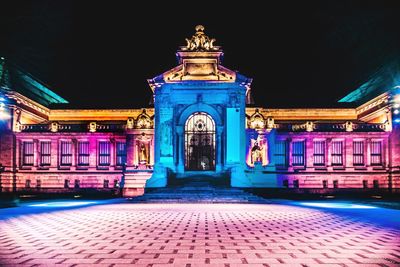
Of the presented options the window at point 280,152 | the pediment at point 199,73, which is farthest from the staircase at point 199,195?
the pediment at point 199,73

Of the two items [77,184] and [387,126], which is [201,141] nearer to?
[77,184]

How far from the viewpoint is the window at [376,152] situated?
49562 millimetres

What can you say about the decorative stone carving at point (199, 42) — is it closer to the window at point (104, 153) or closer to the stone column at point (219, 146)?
the stone column at point (219, 146)

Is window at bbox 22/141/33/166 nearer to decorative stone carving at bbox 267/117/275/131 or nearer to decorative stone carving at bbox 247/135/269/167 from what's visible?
decorative stone carving at bbox 247/135/269/167

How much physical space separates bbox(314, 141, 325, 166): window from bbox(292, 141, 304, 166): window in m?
1.65

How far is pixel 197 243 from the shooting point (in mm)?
12305

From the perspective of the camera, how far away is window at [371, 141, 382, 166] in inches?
1951

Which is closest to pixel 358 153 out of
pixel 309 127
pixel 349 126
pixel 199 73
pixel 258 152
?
pixel 349 126

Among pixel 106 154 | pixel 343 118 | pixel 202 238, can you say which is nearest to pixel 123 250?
pixel 202 238

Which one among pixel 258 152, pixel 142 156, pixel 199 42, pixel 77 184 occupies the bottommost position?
pixel 77 184

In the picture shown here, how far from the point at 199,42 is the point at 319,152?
813 inches

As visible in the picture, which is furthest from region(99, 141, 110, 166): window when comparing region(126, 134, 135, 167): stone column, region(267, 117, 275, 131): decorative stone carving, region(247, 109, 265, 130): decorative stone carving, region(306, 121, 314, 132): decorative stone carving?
region(306, 121, 314, 132): decorative stone carving

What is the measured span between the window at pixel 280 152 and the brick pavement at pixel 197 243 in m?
32.2

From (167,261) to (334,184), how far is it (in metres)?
43.7
